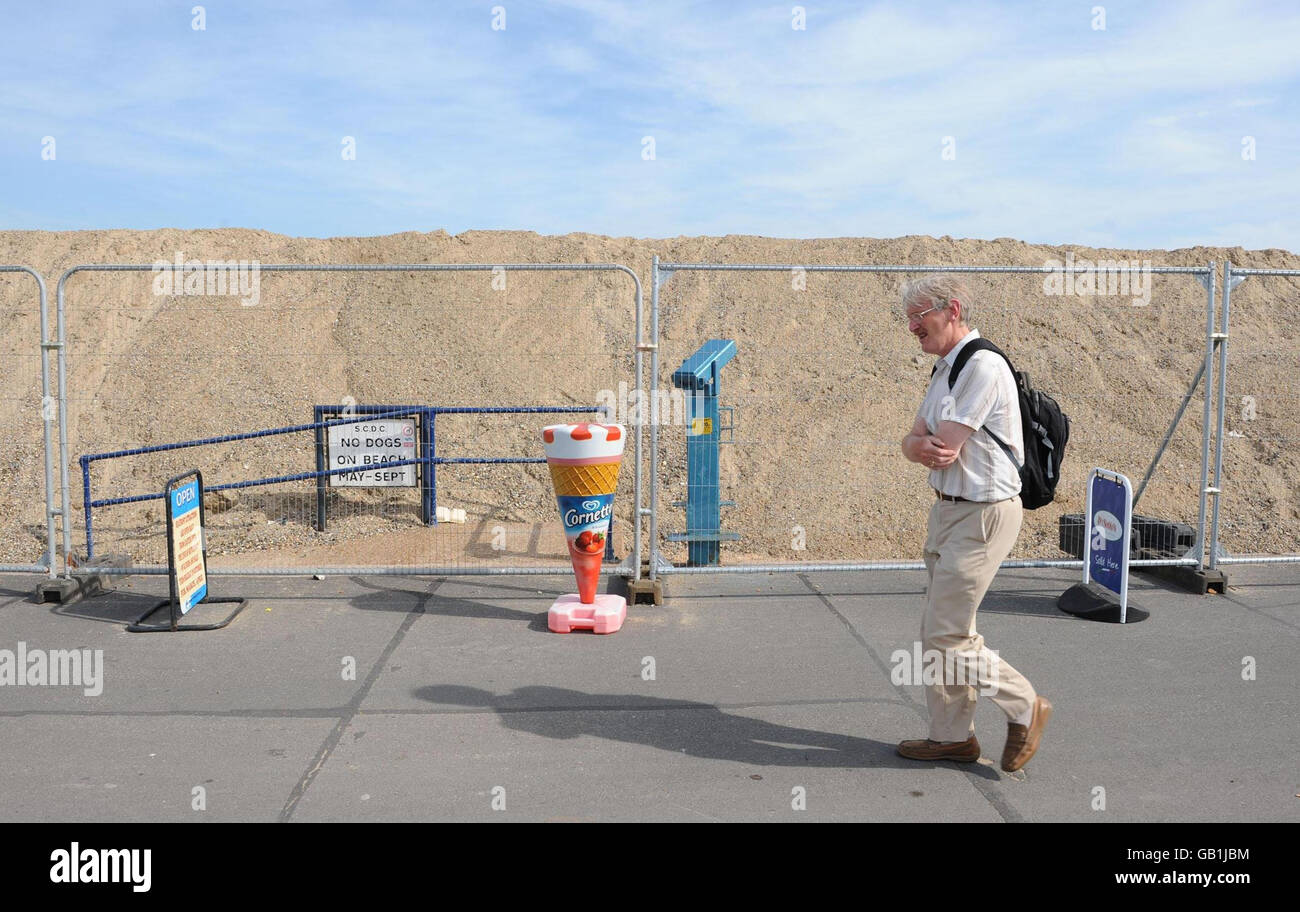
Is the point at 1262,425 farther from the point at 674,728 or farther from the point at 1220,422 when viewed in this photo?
the point at 674,728

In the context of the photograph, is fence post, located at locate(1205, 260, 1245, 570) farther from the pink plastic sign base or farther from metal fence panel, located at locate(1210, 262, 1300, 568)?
metal fence panel, located at locate(1210, 262, 1300, 568)

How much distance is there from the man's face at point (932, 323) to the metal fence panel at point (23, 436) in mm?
5988

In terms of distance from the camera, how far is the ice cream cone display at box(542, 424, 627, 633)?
648 cm

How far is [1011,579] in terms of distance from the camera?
8031 millimetres

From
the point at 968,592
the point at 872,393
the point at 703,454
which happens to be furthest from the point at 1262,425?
the point at 968,592

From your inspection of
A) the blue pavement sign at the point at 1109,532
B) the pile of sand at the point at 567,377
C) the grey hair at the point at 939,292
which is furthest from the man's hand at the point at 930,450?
the pile of sand at the point at 567,377

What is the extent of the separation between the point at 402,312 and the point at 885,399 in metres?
9.74

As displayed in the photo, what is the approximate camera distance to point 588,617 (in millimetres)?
6594

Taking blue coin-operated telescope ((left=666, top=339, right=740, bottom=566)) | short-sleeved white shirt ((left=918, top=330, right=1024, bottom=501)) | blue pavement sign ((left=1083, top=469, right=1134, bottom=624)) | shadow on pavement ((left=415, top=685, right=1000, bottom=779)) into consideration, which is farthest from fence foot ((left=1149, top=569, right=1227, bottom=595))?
short-sleeved white shirt ((left=918, top=330, right=1024, bottom=501))

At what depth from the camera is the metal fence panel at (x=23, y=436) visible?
31.0ft

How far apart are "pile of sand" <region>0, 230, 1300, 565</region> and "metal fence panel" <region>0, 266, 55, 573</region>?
0.19 feet

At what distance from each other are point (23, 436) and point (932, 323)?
1672cm

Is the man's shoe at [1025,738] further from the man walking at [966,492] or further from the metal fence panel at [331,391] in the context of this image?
the metal fence panel at [331,391]

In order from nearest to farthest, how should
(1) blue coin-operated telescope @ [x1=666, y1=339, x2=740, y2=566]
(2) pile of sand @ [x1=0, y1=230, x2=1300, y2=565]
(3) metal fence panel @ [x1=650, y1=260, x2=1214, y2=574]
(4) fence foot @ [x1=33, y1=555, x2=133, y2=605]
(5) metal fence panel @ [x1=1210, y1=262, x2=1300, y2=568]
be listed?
(4) fence foot @ [x1=33, y1=555, x2=133, y2=605]
(1) blue coin-operated telescope @ [x1=666, y1=339, x2=740, y2=566]
(2) pile of sand @ [x1=0, y1=230, x2=1300, y2=565]
(3) metal fence panel @ [x1=650, y1=260, x2=1214, y2=574]
(5) metal fence panel @ [x1=1210, y1=262, x2=1300, y2=568]
